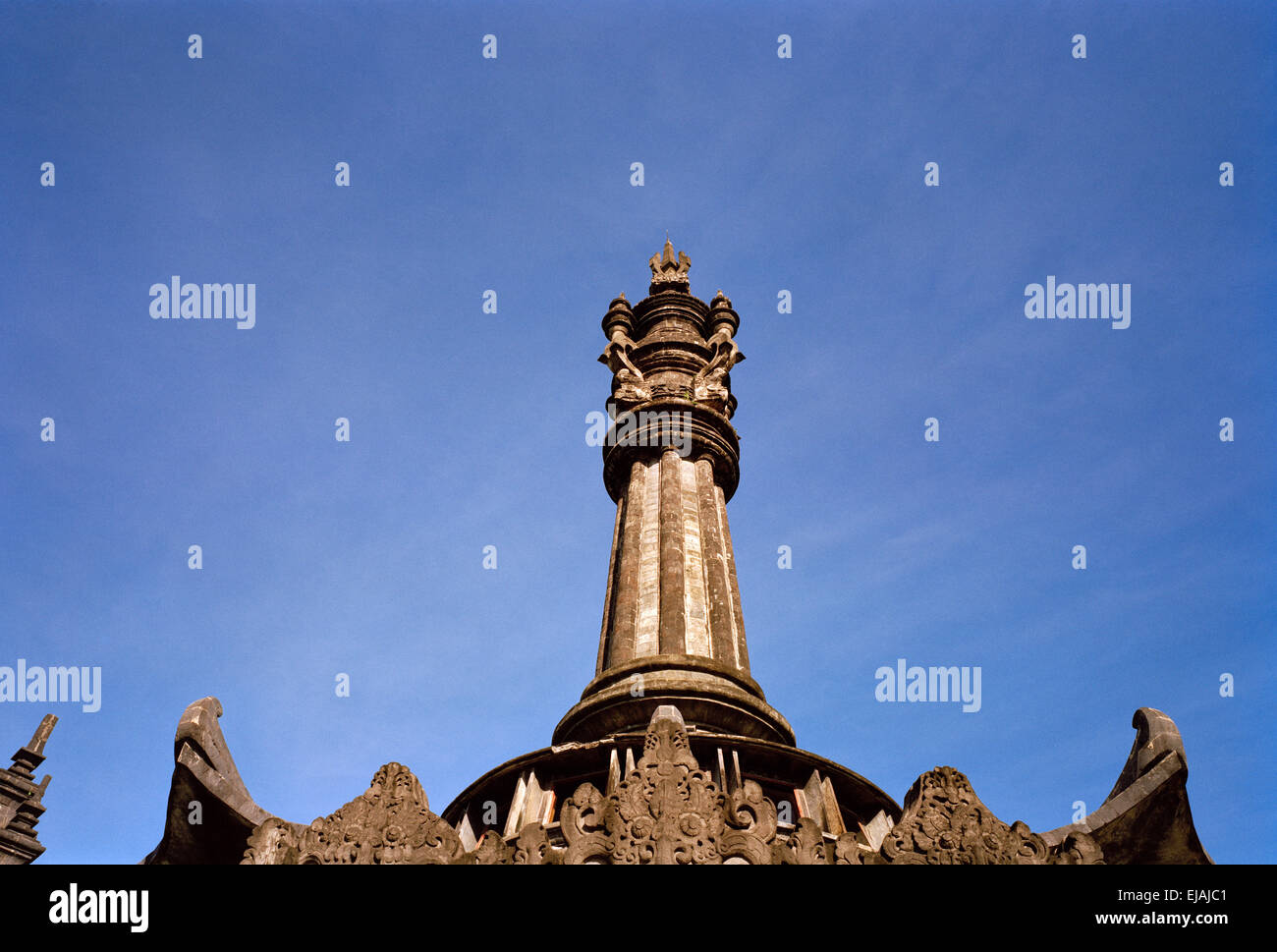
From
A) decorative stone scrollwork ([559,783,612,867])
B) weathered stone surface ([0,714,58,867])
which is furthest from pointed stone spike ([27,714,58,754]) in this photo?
decorative stone scrollwork ([559,783,612,867])

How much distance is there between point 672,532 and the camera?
17.3 m

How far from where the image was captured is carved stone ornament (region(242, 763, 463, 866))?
10.3 metres

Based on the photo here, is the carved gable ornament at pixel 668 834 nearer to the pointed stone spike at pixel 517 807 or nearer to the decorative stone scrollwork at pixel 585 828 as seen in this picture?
the decorative stone scrollwork at pixel 585 828

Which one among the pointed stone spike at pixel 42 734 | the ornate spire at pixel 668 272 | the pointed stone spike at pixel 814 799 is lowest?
the pointed stone spike at pixel 814 799

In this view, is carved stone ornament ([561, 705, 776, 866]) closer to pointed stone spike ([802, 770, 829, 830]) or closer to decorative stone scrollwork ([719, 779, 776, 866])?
decorative stone scrollwork ([719, 779, 776, 866])

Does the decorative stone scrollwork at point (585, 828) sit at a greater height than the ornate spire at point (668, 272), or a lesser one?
lesser

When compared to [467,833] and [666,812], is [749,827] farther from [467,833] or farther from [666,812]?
[467,833]

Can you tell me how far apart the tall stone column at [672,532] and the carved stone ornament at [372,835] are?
416cm

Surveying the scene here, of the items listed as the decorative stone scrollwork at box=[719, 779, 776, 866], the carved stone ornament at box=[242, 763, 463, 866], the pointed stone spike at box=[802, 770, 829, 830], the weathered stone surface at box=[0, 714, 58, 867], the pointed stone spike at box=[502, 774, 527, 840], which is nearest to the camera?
the decorative stone scrollwork at box=[719, 779, 776, 866]

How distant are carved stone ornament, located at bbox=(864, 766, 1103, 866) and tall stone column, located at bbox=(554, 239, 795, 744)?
4.31 metres

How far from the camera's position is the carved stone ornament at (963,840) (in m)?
9.85

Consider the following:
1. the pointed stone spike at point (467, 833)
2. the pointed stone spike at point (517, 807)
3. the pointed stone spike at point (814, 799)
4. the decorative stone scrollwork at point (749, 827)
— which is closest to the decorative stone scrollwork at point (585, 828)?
the decorative stone scrollwork at point (749, 827)
